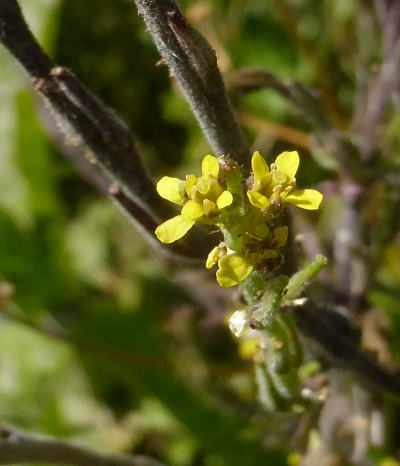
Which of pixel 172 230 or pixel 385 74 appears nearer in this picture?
pixel 172 230

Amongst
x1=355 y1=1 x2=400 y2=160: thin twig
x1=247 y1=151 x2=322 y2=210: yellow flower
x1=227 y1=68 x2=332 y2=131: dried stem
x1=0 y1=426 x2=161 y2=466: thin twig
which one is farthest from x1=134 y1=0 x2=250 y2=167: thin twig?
x1=355 y1=1 x2=400 y2=160: thin twig

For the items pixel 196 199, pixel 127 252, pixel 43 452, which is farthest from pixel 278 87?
pixel 127 252

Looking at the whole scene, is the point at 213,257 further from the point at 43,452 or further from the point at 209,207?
the point at 43,452

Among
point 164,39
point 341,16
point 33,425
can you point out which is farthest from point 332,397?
point 341,16

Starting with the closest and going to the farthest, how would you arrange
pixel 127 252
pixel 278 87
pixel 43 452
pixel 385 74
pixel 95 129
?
1. pixel 95 129
2. pixel 43 452
3. pixel 278 87
4. pixel 385 74
5. pixel 127 252

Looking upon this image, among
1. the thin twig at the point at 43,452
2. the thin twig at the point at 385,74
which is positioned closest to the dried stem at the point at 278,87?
the thin twig at the point at 385,74

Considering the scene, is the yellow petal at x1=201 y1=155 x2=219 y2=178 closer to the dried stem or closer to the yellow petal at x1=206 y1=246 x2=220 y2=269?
the yellow petal at x1=206 y1=246 x2=220 y2=269

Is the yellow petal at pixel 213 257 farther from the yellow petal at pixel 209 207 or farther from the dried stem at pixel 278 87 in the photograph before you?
the dried stem at pixel 278 87
